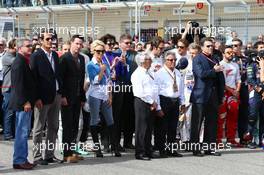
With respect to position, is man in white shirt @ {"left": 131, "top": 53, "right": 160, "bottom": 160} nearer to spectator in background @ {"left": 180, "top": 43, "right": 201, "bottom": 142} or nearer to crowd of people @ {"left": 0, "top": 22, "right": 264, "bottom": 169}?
crowd of people @ {"left": 0, "top": 22, "right": 264, "bottom": 169}

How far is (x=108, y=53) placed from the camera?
35.2ft

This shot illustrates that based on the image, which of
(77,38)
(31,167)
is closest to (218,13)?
(77,38)

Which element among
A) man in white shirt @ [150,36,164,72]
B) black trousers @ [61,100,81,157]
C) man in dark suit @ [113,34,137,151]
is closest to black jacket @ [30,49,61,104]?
black trousers @ [61,100,81,157]

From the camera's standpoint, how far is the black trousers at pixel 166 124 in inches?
413

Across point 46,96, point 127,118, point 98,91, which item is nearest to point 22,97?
point 46,96

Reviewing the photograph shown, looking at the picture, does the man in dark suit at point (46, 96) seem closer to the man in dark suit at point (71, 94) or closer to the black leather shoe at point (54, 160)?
the black leather shoe at point (54, 160)

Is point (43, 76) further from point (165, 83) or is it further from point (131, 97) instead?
point (131, 97)

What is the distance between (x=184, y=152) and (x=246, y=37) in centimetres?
675

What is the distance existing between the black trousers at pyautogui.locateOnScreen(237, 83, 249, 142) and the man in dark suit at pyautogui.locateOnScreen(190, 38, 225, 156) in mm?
1126

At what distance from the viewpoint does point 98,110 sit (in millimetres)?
10227

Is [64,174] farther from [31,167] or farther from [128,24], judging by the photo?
[128,24]

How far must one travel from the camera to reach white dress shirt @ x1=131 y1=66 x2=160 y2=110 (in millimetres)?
10039

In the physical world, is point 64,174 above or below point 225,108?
below

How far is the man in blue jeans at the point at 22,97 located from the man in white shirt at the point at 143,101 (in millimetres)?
1859
